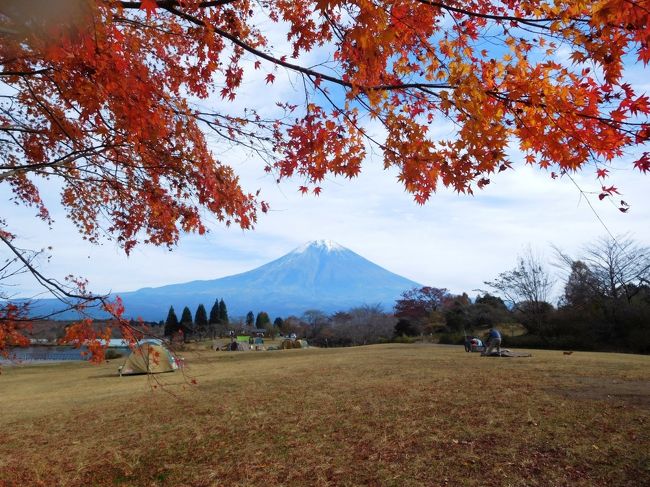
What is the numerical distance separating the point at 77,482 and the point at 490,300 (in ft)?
108

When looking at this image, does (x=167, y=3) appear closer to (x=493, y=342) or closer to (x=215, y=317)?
(x=493, y=342)

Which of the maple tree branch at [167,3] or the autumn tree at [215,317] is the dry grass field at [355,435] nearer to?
the maple tree branch at [167,3]

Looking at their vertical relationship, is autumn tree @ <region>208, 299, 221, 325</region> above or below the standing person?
above

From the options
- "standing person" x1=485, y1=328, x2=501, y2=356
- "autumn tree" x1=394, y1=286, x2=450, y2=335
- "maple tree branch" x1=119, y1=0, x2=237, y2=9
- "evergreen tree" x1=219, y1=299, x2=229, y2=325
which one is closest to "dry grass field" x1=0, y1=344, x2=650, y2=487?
"maple tree branch" x1=119, y1=0, x2=237, y2=9

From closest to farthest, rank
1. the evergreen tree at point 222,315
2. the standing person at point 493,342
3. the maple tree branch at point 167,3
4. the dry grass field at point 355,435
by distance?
1. the maple tree branch at point 167,3
2. the dry grass field at point 355,435
3. the standing person at point 493,342
4. the evergreen tree at point 222,315

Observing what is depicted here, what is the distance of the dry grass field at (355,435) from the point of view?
4129 mm

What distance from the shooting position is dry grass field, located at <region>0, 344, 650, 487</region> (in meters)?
4.13

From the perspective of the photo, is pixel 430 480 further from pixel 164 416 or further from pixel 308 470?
pixel 164 416

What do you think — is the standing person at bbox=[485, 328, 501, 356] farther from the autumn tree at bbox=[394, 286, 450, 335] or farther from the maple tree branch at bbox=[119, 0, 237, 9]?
the autumn tree at bbox=[394, 286, 450, 335]

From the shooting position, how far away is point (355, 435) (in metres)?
5.33

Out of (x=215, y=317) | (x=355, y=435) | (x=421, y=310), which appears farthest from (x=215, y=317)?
(x=355, y=435)

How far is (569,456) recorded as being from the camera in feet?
13.8

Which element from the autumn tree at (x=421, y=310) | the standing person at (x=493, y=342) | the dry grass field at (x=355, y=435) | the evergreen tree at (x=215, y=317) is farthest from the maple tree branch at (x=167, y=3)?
the evergreen tree at (x=215, y=317)

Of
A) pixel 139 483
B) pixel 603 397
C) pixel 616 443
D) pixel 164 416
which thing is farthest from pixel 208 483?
pixel 603 397
